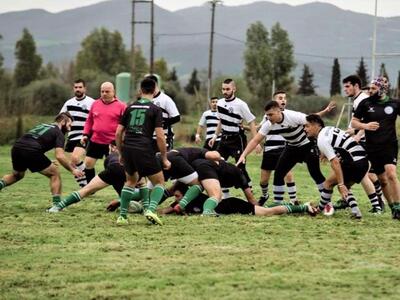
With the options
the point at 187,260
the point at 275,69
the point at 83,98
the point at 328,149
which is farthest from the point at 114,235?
the point at 275,69

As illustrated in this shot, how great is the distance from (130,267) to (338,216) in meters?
5.42

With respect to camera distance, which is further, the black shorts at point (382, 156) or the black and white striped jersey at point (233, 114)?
the black and white striped jersey at point (233, 114)

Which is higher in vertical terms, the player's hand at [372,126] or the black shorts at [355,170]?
the player's hand at [372,126]

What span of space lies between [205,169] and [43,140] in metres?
2.47

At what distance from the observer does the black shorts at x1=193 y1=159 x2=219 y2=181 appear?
1359 cm

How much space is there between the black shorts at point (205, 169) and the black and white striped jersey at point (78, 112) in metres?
5.00

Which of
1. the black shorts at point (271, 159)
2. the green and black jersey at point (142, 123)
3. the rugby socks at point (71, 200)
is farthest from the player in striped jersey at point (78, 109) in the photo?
the green and black jersey at point (142, 123)

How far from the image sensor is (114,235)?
446 inches

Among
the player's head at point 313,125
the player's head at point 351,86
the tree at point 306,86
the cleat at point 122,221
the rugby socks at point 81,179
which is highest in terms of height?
the player's head at point 351,86

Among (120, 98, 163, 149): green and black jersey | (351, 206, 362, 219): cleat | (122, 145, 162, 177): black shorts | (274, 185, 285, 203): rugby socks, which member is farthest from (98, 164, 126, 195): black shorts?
(351, 206, 362, 219): cleat

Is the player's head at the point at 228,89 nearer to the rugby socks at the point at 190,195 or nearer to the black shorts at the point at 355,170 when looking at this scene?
the rugby socks at the point at 190,195

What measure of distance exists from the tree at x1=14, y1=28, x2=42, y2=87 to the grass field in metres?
103

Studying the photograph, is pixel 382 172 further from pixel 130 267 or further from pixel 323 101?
pixel 323 101

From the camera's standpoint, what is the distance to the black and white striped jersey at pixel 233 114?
53.7 feet
